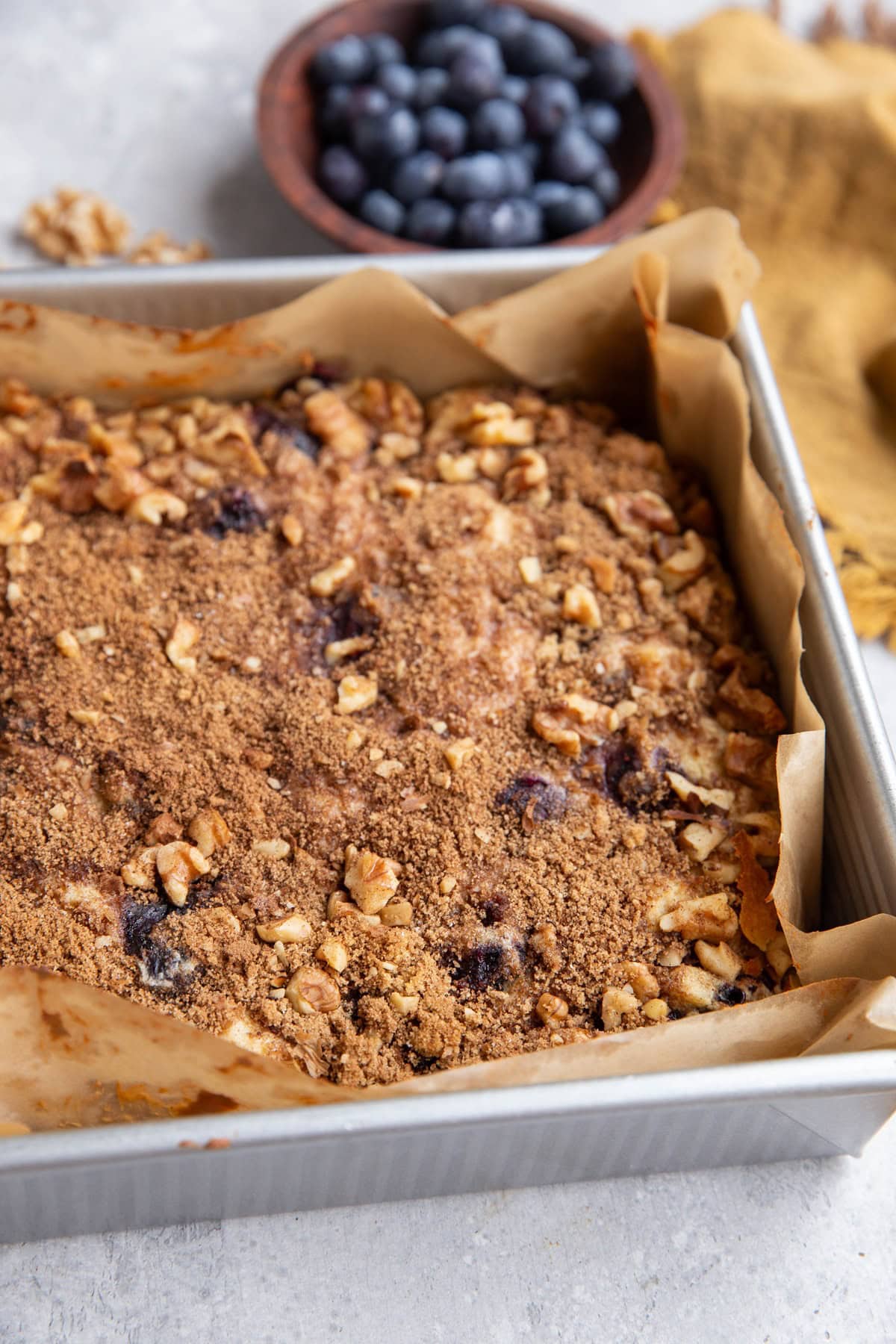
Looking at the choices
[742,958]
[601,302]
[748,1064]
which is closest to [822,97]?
[601,302]

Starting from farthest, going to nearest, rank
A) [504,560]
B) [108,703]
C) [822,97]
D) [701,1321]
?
[822,97], [504,560], [108,703], [701,1321]

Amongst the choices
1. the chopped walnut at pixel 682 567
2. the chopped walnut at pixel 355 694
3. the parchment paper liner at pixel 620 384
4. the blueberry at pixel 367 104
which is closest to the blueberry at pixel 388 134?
the blueberry at pixel 367 104

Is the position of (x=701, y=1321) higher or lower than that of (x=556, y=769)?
lower

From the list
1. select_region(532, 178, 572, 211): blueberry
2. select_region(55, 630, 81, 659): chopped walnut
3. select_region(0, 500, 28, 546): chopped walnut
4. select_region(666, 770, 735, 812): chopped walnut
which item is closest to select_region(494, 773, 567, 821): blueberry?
select_region(666, 770, 735, 812): chopped walnut

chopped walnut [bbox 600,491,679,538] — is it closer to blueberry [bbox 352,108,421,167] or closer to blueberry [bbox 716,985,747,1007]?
blueberry [bbox 716,985,747,1007]

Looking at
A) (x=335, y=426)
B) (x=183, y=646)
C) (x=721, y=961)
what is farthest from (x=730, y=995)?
(x=335, y=426)

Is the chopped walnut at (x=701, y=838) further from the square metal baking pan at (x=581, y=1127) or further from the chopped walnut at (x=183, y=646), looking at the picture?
the chopped walnut at (x=183, y=646)

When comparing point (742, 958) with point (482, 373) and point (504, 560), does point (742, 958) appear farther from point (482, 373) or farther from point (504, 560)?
point (482, 373)

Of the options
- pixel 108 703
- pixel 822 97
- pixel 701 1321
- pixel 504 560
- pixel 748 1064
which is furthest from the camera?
pixel 822 97
